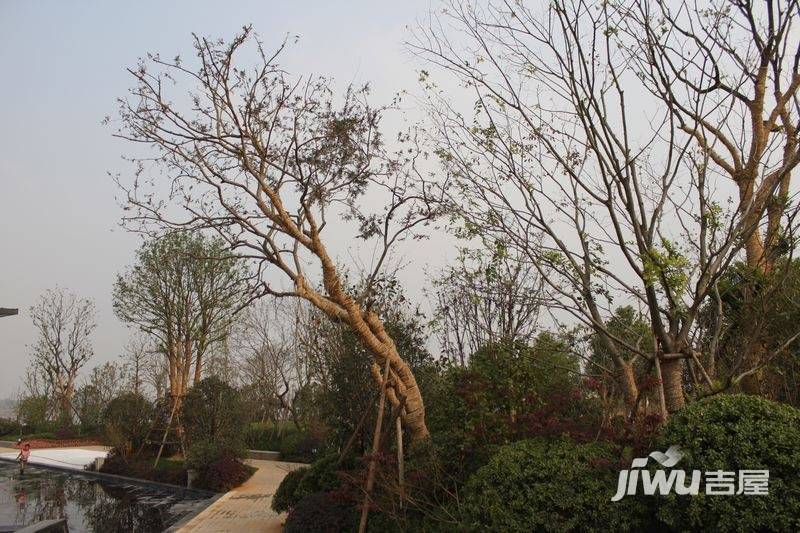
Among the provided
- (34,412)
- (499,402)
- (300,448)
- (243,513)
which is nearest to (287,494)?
(243,513)

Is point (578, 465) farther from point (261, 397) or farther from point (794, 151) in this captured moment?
point (261, 397)

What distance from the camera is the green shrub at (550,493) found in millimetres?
4156

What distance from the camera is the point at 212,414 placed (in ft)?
46.3

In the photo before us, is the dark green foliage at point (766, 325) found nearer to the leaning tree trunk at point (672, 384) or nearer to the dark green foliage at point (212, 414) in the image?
the leaning tree trunk at point (672, 384)

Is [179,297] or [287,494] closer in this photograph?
[287,494]

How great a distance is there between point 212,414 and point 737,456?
12531 millimetres

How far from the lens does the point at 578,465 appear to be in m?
4.45

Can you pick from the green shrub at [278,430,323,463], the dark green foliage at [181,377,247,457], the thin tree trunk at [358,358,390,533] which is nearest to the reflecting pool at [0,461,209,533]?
the dark green foliage at [181,377,247,457]

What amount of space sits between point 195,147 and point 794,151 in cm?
656

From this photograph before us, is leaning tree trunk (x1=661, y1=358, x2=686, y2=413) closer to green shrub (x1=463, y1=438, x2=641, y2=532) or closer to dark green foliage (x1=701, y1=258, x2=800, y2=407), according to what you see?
green shrub (x1=463, y1=438, x2=641, y2=532)

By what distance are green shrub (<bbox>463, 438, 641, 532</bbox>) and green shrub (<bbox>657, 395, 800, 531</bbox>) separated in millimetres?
384

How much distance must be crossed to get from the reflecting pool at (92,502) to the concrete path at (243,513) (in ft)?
1.47

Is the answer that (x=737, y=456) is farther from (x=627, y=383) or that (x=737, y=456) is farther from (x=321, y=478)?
(x=321, y=478)

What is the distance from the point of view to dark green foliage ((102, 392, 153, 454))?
1512 centimetres
